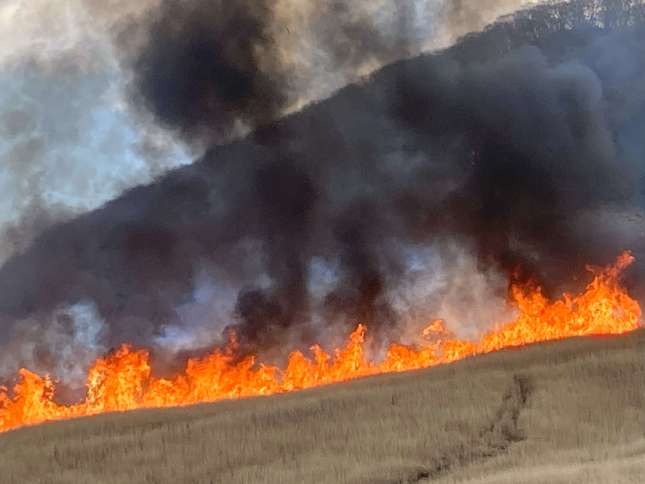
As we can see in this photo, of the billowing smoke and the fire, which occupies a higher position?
the billowing smoke

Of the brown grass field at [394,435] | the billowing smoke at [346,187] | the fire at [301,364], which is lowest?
the brown grass field at [394,435]

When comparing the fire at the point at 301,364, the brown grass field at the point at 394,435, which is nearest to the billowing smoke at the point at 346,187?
the fire at the point at 301,364

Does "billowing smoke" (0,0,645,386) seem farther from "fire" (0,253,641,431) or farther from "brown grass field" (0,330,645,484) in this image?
"brown grass field" (0,330,645,484)

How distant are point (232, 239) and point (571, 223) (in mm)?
552

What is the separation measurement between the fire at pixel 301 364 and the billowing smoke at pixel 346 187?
1.2 inches

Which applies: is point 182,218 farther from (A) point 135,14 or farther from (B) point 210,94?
(A) point 135,14

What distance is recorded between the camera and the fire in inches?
46.9

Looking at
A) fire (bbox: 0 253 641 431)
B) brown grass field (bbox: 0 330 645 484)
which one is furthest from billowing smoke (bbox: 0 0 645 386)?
brown grass field (bbox: 0 330 645 484)

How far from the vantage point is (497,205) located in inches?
52.6

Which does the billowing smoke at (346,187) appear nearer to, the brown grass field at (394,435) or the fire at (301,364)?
the fire at (301,364)

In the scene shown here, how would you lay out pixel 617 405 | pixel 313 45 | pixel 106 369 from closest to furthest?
pixel 617 405, pixel 106 369, pixel 313 45

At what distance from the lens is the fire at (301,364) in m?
1.19

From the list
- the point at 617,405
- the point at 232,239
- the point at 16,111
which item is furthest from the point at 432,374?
the point at 16,111

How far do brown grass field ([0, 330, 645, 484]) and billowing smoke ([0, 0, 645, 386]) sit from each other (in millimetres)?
201
